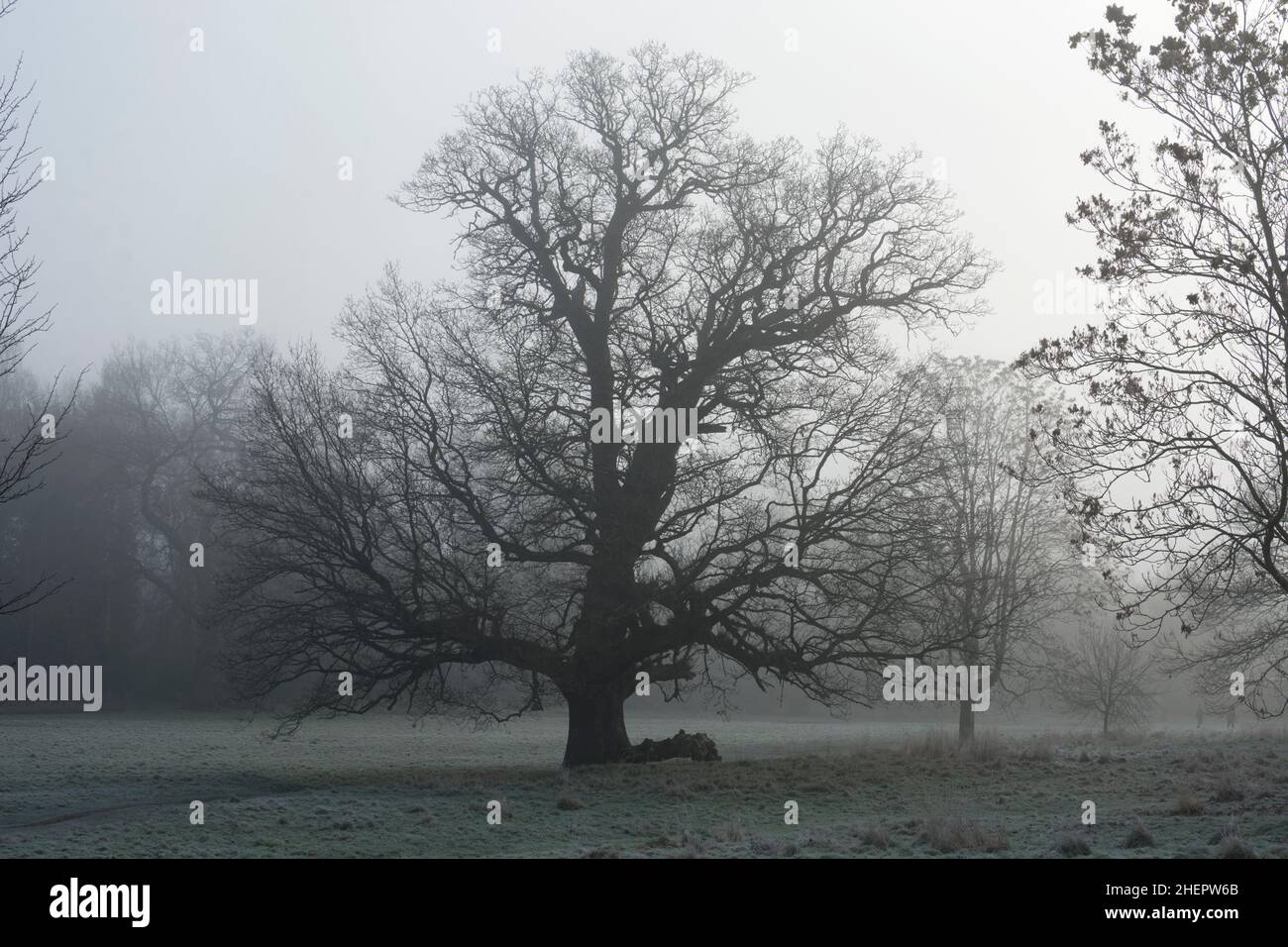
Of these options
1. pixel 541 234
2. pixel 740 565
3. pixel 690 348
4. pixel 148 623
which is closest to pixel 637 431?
pixel 690 348

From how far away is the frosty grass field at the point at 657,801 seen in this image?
1301 cm

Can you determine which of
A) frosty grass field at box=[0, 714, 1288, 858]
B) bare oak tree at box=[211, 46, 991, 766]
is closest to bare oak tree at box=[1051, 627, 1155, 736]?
frosty grass field at box=[0, 714, 1288, 858]

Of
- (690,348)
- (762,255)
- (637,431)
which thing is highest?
(762,255)

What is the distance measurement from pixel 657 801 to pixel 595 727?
5.65 metres

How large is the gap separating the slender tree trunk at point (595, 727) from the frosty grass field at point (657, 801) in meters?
1.28

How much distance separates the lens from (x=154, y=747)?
29.7 meters

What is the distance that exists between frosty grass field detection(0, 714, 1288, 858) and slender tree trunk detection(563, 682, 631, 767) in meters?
1.28

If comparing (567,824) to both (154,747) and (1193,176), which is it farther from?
(154,747)

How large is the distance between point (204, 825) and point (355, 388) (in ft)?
33.2
